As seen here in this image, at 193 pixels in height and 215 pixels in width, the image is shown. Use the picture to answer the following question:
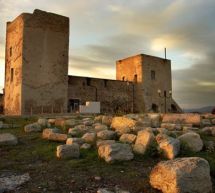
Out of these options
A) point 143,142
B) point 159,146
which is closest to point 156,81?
point 143,142

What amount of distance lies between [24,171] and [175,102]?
35.8m

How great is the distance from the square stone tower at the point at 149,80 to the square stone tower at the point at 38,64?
1156cm

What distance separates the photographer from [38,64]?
85.2ft

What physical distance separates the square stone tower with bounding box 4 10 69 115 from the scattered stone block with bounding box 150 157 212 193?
69.7ft

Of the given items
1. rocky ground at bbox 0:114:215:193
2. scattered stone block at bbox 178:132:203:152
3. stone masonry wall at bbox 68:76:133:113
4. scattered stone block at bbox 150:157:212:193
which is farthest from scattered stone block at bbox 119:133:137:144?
stone masonry wall at bbox 68:76:133:113

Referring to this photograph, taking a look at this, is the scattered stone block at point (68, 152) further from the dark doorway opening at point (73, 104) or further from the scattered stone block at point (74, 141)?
the dark doorway opening at point (73, 104)

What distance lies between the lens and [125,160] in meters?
6.52

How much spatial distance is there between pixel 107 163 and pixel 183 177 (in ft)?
6.57

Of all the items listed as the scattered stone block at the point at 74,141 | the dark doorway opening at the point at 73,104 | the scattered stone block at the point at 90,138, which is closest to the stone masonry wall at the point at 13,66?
the dark doorway opening at the point at 73,104

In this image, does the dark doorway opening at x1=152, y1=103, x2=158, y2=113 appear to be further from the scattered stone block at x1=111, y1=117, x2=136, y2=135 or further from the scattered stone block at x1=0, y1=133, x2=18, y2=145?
the scattered stone block at x1=0, y1=133, x2=18, y2=145

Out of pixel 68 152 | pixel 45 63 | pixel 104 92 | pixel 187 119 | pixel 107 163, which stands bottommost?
pixel 107 163

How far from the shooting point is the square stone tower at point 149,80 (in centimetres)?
3641

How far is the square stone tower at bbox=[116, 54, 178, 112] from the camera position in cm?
3641

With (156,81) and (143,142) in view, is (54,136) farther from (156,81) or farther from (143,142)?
(156,81)
